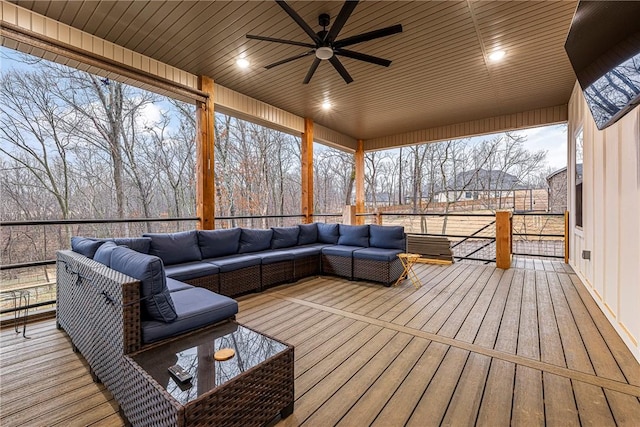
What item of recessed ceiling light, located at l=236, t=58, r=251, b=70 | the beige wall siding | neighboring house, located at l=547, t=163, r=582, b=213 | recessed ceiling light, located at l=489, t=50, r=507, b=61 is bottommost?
neighboring house, located at l=547, t=163, r=582, b=213

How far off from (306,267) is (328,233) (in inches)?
39.4

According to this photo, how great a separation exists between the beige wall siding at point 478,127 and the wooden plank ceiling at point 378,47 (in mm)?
291

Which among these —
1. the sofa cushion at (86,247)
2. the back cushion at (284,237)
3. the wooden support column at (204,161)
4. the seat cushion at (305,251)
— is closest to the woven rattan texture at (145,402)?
the sofa cushion at (86,247)

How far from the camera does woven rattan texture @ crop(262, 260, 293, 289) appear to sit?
12.8 feet

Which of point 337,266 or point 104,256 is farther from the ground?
point 104,256

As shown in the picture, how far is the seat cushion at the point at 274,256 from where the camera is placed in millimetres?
3930

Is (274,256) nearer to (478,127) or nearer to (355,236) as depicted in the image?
(355,236)

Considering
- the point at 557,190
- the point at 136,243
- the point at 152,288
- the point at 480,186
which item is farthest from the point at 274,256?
the point at 480,186

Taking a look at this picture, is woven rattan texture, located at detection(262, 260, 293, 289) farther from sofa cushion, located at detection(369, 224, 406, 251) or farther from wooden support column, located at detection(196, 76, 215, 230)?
sofa cushion, located at detection(369, 224, 406, 251)

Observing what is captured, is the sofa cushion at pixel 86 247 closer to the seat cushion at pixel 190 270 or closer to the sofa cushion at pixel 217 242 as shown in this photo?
the seat cushion at pixel 190 270

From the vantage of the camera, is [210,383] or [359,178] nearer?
[210,383]

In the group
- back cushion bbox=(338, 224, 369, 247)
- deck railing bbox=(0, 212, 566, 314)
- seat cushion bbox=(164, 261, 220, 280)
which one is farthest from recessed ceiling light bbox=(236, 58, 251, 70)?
back cushion bbox=(338, 224, 369, 247)

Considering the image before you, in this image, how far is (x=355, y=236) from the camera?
16.1 feet

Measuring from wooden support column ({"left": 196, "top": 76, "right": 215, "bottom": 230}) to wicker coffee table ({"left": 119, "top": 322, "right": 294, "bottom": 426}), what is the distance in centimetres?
292
